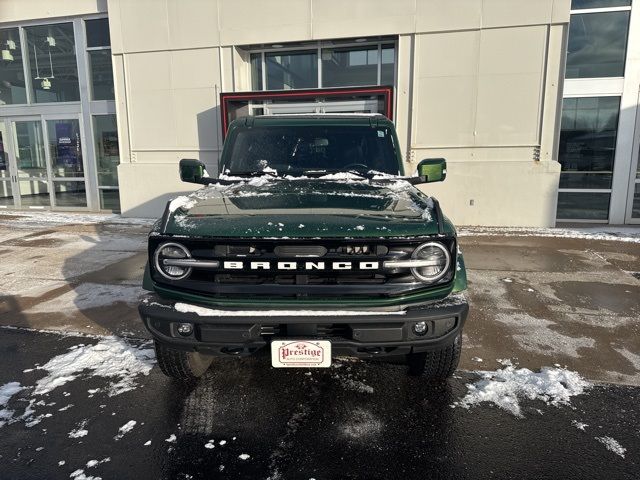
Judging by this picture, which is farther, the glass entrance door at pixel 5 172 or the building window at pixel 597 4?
the glass entrance door at pixel 5 172

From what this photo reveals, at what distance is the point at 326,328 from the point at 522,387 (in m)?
1.70

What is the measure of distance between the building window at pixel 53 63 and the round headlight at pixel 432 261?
42.5 feet

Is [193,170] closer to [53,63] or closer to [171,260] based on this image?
[171,260]

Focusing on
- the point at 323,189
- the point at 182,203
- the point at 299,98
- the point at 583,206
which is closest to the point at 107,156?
the point at 299,98

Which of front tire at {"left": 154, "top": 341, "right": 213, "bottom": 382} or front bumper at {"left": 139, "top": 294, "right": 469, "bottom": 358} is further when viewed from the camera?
front tire at {"left": 154, "top": 341, "right": 213, "bottom": 382}

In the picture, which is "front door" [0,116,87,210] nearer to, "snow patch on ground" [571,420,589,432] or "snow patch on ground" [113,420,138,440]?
"snow patch on ground" [113,420,138,440]

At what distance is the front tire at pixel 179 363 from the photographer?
309cm

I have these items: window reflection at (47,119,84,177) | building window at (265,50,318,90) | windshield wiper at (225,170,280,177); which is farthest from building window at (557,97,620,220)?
window reflection at (47,119,84,177)

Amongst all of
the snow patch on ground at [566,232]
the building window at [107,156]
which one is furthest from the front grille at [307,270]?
the building window at [107,156]

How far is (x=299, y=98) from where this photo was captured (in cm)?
977

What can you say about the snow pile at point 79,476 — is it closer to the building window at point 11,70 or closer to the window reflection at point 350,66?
the window reflection at point 350,66

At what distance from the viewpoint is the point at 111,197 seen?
12.7 meters

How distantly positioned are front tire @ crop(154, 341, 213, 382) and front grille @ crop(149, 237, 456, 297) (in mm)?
705

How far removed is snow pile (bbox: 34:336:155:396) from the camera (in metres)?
3.38
